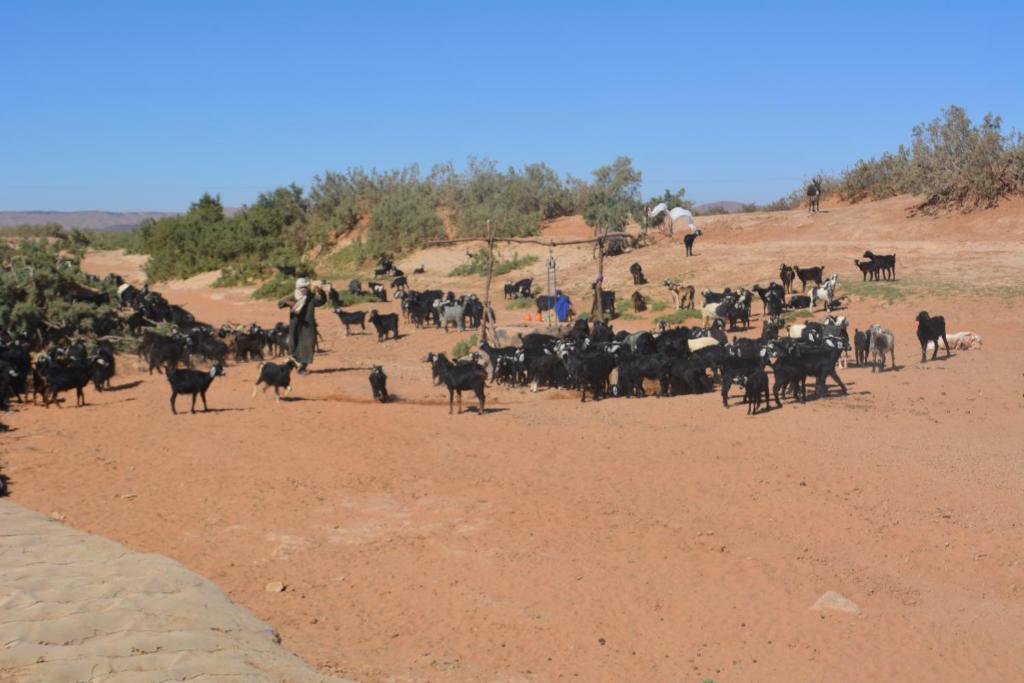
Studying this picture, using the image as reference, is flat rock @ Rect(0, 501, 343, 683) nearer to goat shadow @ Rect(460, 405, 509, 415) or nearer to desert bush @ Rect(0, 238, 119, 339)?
goat shadow @ Rect(460, 405, 509, 415)

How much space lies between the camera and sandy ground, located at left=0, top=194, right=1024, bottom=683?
306 inches

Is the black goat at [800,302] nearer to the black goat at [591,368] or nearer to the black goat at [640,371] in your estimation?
the black goat at [640,371]

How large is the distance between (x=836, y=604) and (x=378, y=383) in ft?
31.6

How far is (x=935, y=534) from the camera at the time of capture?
32.1ft

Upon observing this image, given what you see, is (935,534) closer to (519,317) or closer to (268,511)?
(268,511)

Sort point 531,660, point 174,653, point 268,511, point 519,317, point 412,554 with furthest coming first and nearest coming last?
point 519,317
point 268,511
point 412,554
point 531,660
point 174,653

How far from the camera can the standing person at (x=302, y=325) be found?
18406mm

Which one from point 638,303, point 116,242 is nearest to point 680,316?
point 638,303

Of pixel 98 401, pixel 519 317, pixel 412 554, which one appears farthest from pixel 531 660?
pixel 519 317

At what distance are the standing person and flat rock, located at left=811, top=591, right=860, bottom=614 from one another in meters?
11.9

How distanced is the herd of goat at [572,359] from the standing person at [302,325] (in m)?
0.79

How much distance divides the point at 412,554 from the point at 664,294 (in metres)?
22.5

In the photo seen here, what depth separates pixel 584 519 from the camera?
33.8 feet

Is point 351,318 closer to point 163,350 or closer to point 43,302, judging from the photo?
point 163,350
